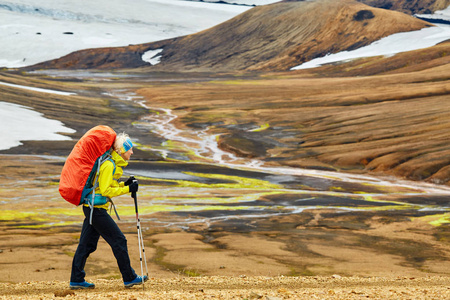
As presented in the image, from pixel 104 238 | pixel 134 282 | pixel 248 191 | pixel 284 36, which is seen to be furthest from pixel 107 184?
pixel 284 36

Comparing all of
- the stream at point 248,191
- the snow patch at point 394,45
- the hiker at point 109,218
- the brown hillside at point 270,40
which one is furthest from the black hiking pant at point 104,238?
the brown hillside at point 270,40

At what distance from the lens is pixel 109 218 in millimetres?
9008

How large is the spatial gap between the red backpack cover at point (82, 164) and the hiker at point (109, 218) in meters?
0.17

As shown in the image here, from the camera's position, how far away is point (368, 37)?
4675 inches

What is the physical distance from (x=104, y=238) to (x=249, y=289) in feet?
7.83

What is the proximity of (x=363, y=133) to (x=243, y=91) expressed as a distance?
32865 millimetres

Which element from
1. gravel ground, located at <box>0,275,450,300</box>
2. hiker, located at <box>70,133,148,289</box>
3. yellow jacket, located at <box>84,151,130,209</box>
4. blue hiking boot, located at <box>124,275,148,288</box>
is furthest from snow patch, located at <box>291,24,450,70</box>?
yellow jacket, located at <box>84,151,130,209</box>

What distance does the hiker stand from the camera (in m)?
8.70

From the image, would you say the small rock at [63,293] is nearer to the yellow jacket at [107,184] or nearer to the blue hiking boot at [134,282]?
the blue hiking boot at [134,282]

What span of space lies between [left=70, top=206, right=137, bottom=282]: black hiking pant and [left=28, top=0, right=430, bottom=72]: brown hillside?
370 feet

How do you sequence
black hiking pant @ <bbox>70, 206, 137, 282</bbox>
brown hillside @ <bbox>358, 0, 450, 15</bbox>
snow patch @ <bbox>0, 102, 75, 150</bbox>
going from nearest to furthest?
1. black hiking pant @ <bbox>70, 206, 137, 282</bbox>
2. snow patch @ <bbox>0, 102, 75, 150</bbox>
3. brown hillside @ <bbox>358, 0, 450, 15</bbox>

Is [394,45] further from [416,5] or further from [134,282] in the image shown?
[134,282]

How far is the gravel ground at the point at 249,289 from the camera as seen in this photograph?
8625mm

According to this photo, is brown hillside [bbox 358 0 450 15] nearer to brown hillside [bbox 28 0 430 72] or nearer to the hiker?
brown hillside [bbox 28 0 430 72]
